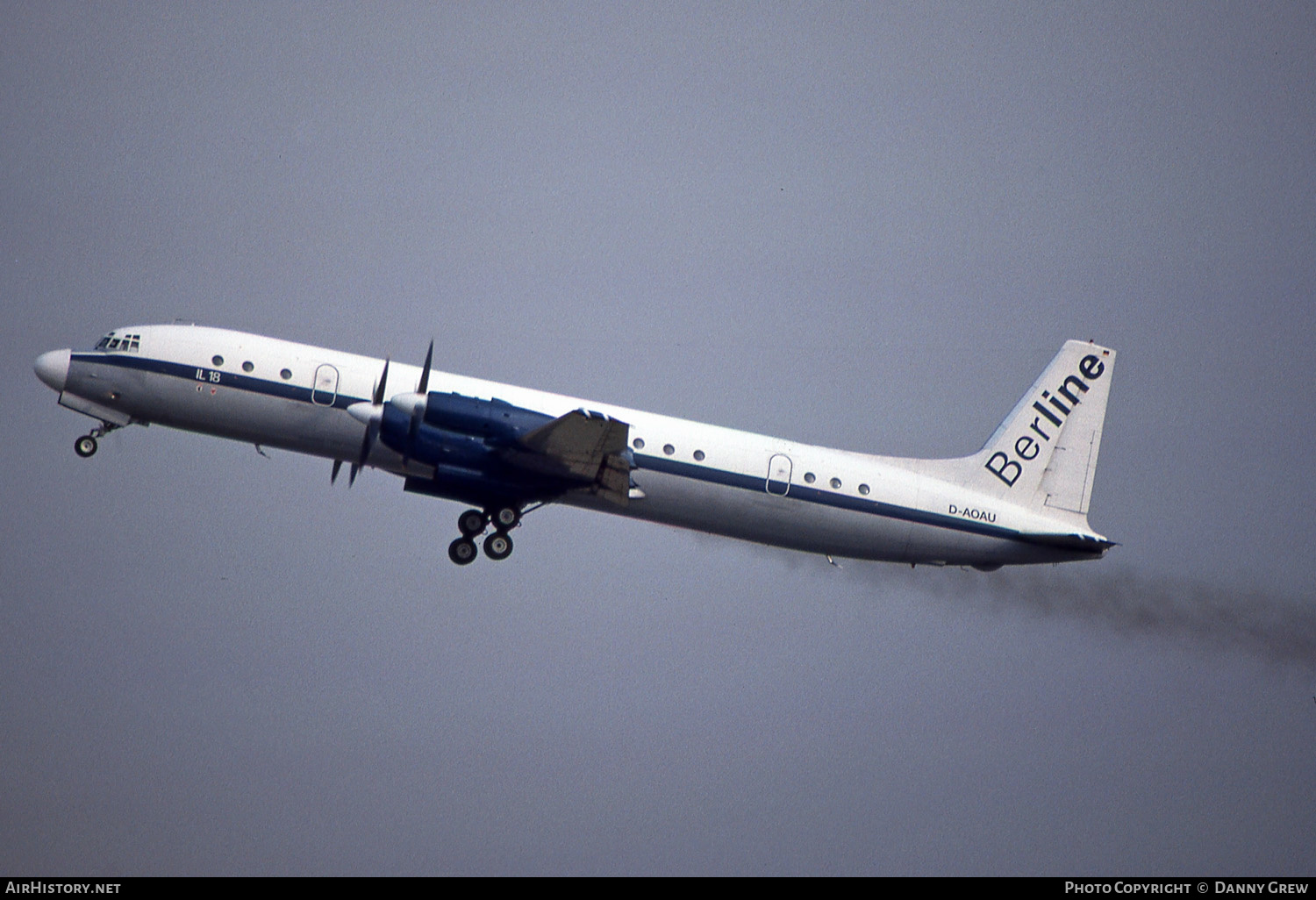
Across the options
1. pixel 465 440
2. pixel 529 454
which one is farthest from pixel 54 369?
pixel 529 454

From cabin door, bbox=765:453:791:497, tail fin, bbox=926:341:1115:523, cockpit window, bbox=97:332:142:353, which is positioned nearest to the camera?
cockpit window, bbox=97:332:142:353

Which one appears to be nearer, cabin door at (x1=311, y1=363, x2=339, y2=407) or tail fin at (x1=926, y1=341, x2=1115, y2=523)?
cabin door at (x1=311, y1=363, x2=339, y2=407)

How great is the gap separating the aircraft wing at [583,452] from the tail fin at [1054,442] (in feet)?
28.0

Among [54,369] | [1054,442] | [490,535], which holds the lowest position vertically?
[490,535]

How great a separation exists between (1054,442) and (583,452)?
490 inches

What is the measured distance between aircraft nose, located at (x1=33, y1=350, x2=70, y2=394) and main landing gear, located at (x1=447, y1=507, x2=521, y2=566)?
9353 mm

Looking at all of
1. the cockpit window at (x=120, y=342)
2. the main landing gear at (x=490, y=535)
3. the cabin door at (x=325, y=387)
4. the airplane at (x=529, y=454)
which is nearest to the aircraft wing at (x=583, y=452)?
the airplane at (x=529, y=454)

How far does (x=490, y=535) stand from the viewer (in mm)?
27453

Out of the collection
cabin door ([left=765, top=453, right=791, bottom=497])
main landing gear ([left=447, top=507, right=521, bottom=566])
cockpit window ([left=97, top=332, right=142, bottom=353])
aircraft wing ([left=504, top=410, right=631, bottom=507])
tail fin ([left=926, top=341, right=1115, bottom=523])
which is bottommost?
main landing gear ([left=447, top=507, right=521, bottom=566])

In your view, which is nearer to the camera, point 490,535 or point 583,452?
point 583,452

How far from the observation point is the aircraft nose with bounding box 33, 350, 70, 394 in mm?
26984

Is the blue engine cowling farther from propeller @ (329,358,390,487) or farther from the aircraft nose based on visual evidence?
the aircraft nose

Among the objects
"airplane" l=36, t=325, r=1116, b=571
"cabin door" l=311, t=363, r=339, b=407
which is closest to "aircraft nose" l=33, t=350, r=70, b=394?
"airplane" l=36, t=325, r=1116, b=571

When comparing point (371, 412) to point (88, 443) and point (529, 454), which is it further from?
point (88, 443)
